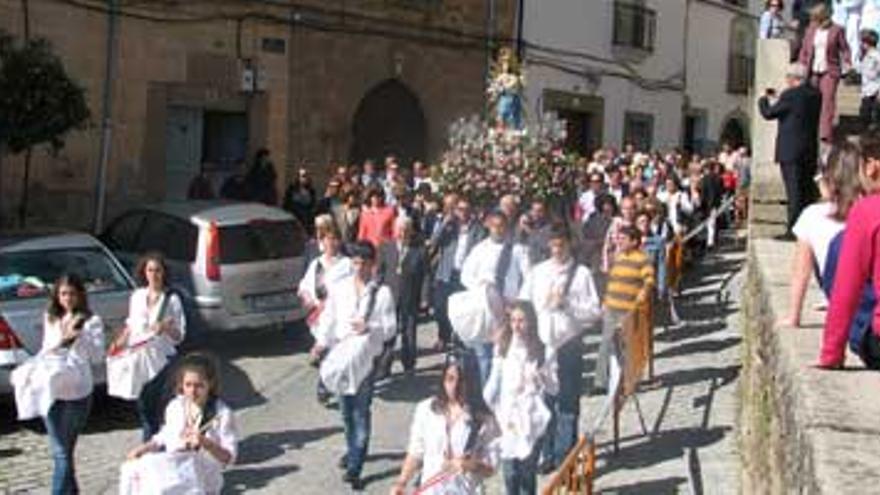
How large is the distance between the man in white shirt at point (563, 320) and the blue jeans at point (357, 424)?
127 cm

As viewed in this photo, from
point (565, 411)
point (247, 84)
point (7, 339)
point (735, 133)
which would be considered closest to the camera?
point (565, 411)

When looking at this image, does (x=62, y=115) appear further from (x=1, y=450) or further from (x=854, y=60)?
(x=854, y=60)

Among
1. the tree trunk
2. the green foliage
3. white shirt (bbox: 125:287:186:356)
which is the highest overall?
the green foliage

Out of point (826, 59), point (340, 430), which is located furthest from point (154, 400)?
point (826, 59)

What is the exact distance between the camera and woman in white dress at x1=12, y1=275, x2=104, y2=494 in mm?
9039

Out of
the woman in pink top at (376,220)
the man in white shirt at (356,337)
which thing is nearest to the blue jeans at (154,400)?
the man in white shirt at (356,337)

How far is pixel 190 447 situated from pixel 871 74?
8.68m

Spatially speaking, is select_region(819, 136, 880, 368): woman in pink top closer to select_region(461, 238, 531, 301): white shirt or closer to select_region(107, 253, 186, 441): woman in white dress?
select_region(107, 253, 186, 441): woman in white dress

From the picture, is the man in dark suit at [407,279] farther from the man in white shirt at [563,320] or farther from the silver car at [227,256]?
the man in white shirt at [563,320]

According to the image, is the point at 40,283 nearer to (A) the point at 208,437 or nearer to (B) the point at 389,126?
(A) the point at 208,437

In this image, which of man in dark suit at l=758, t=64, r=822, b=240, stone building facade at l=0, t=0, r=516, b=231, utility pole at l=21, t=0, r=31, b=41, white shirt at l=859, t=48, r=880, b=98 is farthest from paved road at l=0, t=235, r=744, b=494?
utility pole at l=21, t=0, r=31, b=41

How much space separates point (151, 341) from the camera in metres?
9.90

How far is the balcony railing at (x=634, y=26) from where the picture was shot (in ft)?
95.9

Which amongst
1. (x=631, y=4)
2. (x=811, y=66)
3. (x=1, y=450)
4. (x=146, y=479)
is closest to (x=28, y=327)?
(x=1, y=450)
